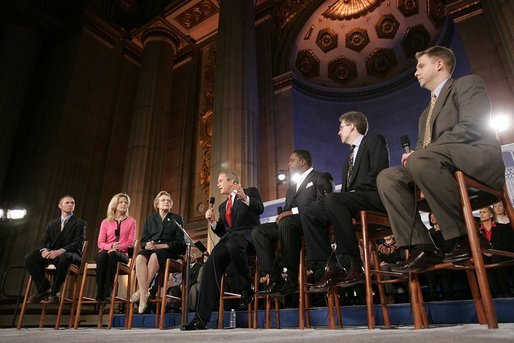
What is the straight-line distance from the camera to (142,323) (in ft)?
13.9

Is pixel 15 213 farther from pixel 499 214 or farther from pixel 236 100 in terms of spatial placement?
pixel 499 214

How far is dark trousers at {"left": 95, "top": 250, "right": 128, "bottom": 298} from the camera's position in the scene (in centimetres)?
369

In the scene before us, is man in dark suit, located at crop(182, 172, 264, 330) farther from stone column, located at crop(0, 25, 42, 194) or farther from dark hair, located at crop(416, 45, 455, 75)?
stone column, located at crop(0, 25, 42, 194)

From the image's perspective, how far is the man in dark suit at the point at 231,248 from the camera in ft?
8.52

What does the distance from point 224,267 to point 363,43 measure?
10364 millimetres

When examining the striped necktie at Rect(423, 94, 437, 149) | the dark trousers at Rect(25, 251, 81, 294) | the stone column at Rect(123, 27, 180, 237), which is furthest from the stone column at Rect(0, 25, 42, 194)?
the striped necktie at Rect(423, 94, 437, 149)

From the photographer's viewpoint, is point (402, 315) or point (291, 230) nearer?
point (291, 230)

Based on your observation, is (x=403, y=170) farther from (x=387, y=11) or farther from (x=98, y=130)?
(x=387, y=11)

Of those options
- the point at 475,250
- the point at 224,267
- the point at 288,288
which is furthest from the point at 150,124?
the point at 475,250

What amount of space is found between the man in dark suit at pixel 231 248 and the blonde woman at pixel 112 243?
127cm

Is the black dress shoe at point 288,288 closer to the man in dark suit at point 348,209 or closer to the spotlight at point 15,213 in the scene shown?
the man in dark suit at point 348,209

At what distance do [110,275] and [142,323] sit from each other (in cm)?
87

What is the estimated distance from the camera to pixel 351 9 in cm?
1097

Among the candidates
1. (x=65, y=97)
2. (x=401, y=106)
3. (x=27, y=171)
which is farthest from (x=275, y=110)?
(x=27, y=171)
